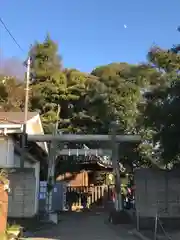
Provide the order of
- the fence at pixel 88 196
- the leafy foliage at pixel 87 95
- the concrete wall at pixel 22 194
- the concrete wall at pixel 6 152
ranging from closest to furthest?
the concrete wall at pixel 22 194 < the concrete wall at pixel 6 152 < the leafy foliage at pixel 87 95 < the fence at pixel 88 196

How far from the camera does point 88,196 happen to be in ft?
124

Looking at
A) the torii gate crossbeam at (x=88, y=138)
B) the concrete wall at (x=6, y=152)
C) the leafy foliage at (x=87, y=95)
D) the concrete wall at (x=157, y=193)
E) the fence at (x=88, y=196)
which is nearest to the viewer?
the concrete wall at (x=157, y=193)

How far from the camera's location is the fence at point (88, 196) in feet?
121

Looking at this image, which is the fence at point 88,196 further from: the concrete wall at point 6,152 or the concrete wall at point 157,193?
the concrete wall at point 157,193

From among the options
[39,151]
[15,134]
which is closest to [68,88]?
[39,151]

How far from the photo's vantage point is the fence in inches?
1453

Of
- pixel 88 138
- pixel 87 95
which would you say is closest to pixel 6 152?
pixel 88 138

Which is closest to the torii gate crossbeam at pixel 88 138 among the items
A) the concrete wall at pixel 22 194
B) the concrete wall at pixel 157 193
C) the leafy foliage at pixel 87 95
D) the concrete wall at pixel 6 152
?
the leafy foliage at pixel 87 95

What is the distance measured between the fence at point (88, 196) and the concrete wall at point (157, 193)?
2008 cm

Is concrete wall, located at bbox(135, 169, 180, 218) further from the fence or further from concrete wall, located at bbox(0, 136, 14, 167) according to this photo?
the fence

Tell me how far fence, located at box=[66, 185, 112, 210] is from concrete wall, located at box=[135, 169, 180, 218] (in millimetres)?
20079

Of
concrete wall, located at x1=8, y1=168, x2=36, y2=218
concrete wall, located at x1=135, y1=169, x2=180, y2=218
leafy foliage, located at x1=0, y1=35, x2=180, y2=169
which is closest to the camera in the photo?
concrete wall, located at x1=135, y1=169, x2=180, y2=218

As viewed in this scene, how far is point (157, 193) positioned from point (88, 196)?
865 inches

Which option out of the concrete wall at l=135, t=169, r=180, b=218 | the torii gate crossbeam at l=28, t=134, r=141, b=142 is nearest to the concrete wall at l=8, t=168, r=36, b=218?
the concrete wall at l=135, t=169, r=180, b=218
